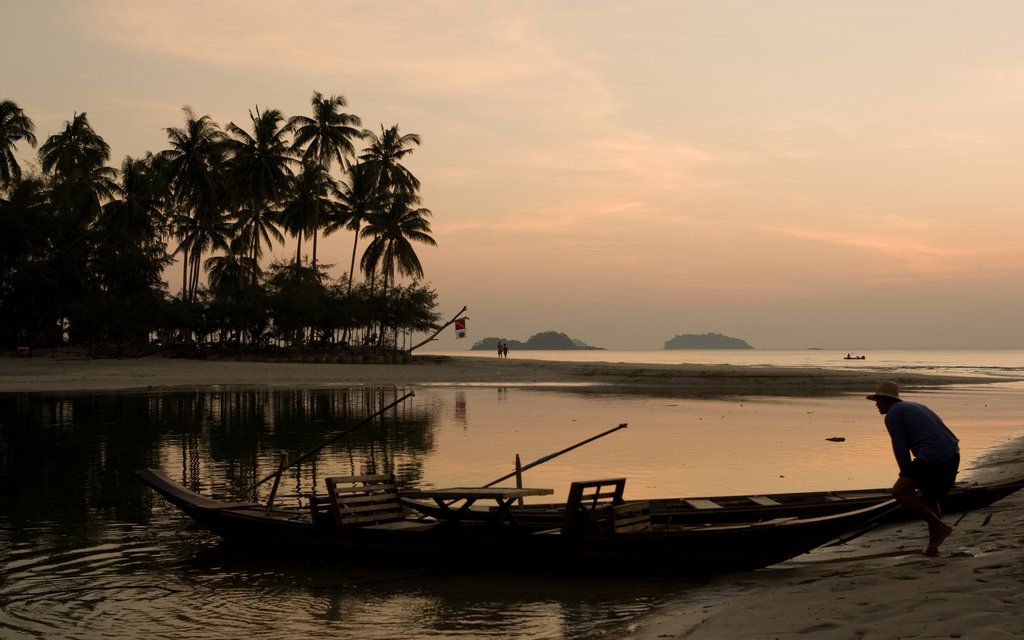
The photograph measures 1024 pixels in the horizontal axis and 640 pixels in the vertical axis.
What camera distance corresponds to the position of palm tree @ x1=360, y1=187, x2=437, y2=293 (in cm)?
6862

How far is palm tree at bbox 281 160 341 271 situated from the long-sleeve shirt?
192 feet

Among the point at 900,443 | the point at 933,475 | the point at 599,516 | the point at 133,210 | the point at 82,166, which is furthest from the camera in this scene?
the point at 82,166

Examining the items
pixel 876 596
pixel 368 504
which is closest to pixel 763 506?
pixel 876 596

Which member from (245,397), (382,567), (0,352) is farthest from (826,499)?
(0,352)

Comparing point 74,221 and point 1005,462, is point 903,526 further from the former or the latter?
point 74,221

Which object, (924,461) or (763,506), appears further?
(763,506)

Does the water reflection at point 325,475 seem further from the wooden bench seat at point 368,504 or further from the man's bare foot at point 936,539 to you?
the man's bare foot at point 936,539

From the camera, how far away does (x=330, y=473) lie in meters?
18.0

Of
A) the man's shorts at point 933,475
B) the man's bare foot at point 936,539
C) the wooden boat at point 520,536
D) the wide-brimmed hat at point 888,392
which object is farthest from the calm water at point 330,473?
the wide-brimmed hat at point 888,392

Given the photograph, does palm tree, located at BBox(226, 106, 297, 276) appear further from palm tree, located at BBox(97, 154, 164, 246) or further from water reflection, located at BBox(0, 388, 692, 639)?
water reflection, located at BBox(0, 388, 692, 639)

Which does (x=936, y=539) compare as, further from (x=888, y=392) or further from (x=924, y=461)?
(x=888, y=392)

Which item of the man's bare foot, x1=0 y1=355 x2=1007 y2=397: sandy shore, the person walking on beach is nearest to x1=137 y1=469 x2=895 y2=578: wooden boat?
the person walking on beach

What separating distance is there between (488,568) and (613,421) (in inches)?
740

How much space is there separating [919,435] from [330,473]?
473 inches
